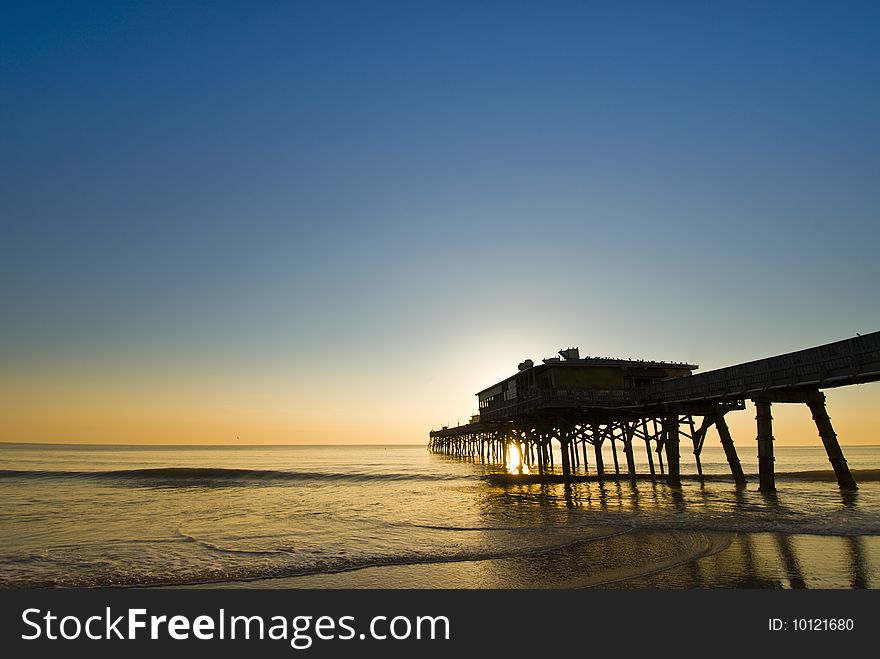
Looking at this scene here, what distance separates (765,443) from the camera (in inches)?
955

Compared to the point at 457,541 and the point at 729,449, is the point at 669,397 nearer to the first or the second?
the point at 729,449

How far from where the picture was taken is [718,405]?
30812 mm

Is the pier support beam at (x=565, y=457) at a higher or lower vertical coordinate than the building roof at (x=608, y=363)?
lower

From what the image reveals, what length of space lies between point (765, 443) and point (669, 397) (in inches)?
274

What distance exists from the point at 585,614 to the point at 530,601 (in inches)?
42.5

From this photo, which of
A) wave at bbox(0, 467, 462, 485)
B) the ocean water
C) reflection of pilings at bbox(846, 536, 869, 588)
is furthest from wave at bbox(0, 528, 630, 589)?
wave at bbox(0, 467, 462, 485)

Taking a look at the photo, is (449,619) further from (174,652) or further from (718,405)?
(718,405)

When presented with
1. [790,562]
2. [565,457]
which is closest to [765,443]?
[565,457]

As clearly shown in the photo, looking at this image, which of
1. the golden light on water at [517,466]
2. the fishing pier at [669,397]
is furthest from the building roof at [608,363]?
the golden light on water at [517,466]

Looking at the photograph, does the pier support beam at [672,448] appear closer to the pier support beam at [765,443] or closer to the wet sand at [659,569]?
the pier support beam at [765,443]

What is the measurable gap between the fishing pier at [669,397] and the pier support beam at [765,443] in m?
0.04

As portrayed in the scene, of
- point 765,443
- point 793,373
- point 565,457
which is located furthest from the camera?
point 565,457

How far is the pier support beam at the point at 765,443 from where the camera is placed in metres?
23.7

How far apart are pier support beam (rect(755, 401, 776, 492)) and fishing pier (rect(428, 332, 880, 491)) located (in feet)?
0.14
